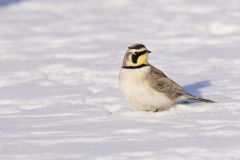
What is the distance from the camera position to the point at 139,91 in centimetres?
726

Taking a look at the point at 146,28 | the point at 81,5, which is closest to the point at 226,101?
the point at 146,28

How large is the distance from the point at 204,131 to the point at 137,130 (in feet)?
1.77

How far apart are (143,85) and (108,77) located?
232 centimetres

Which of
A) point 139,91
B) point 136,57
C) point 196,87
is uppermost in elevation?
point 136,57

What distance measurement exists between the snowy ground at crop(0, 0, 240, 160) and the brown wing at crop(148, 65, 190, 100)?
145mm

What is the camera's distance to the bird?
727 centimetres

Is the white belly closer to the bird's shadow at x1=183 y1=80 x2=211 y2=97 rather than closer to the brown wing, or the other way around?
the brown wing

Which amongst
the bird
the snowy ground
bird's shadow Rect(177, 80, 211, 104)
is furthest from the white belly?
bird's shadow Rect(177, 80, 211, 104)

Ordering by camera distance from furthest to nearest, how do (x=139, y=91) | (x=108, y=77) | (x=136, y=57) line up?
(x=108, y=77)
(x=136, y=57)
(x=139, y=91)

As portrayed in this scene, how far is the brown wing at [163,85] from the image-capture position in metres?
7.43

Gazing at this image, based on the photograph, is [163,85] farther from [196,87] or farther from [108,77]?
[108,77]

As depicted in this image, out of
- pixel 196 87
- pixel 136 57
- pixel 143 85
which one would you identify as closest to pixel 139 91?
pixel 143 85

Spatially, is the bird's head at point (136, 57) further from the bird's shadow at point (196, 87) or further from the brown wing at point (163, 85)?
the bird's shadow at point (196, 87)

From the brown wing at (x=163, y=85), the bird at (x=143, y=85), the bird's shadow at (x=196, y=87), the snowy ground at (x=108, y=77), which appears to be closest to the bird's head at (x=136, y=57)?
the bird at (x=143, y=85)
